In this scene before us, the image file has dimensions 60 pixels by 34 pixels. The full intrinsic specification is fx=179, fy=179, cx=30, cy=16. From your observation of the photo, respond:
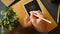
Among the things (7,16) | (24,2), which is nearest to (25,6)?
(24,2)

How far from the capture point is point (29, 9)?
84 centimetres

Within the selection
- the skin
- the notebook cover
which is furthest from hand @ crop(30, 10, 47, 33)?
the notebook cover

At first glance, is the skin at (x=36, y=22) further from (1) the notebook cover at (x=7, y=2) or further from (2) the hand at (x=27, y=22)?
(1) the notebook cover at (x=7, y=2)

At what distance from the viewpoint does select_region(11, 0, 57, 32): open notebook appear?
0.84 metres

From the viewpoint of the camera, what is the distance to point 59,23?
0.86 m

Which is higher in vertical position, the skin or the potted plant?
the potted plant

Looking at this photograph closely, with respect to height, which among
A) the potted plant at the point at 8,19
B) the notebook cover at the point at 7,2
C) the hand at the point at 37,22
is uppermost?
the notebook cover at the point at 7,2

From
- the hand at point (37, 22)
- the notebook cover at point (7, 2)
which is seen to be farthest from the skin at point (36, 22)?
the notebook cover at point (7, 2)

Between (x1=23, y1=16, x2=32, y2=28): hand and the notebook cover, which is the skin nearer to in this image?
(x1=23, y1=16, x2=32, y2=28): hand

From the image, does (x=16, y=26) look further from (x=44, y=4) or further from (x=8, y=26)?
(x=44, y=4)

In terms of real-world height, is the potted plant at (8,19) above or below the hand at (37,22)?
above

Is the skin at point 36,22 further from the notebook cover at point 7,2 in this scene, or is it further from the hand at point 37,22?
the notebook cover at point 7,2

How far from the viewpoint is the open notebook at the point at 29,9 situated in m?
0.84

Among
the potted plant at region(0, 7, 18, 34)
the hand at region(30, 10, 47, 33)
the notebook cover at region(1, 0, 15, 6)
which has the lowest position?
the hand at region(30, 10, 47, 33)
